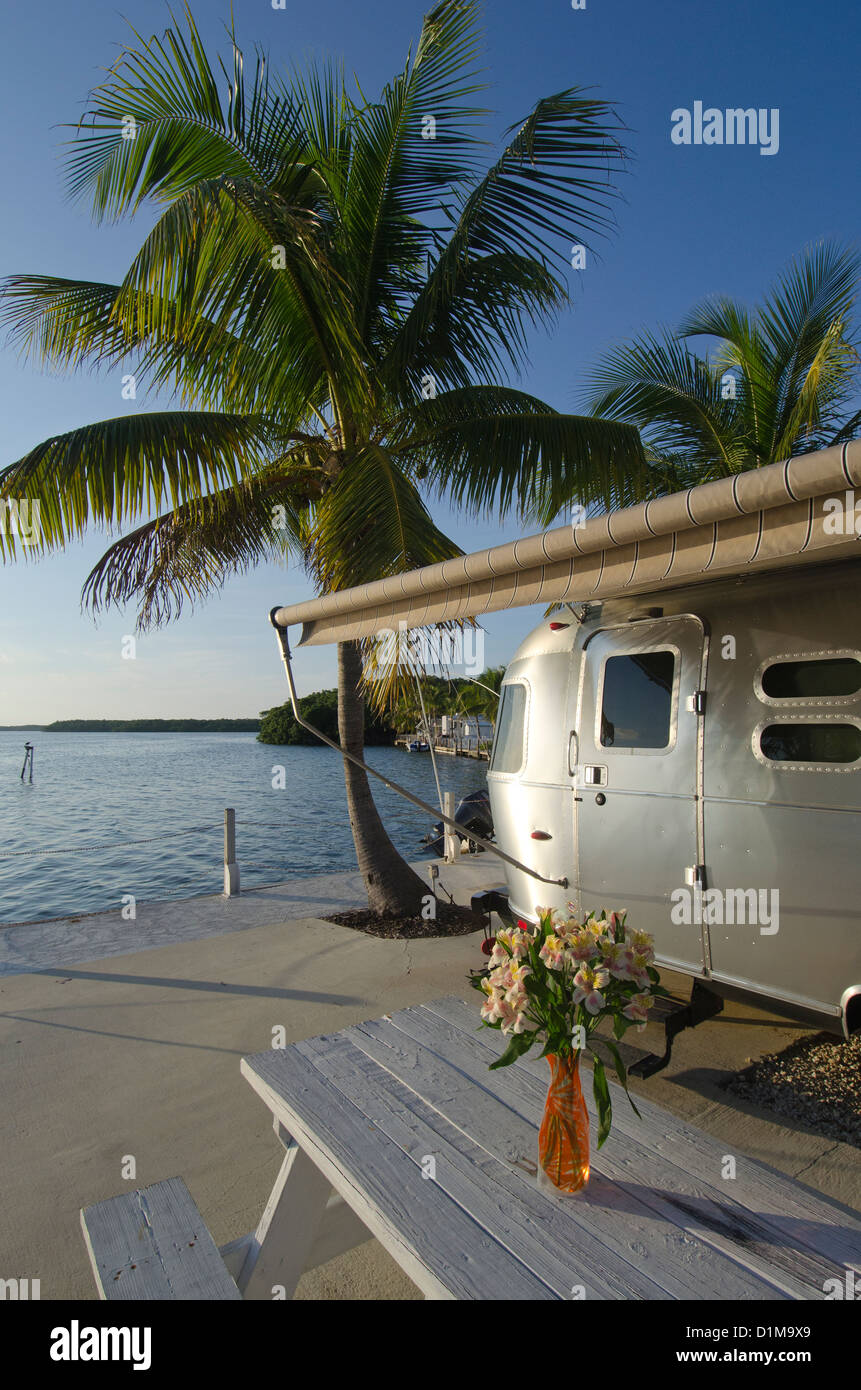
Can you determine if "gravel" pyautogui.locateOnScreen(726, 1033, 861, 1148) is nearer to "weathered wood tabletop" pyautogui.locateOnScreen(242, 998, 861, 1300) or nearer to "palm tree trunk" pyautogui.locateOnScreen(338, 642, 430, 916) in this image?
"weathered wood tabletop" pyautogui.locateOnScreen(242, 998, 861, 1300)

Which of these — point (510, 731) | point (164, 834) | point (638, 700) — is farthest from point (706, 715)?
point (164, 834)

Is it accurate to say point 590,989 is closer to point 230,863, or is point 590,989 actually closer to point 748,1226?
point 748,1226

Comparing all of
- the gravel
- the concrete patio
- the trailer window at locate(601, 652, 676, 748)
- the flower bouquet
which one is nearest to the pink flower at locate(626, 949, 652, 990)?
the flower bouquet

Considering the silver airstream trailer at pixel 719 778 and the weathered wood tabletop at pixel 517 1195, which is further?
the silver airstream trailer at pixel 719 778

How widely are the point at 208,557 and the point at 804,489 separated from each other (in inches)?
266

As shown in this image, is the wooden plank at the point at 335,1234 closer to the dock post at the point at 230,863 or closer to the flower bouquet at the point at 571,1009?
the flower bouquet at the point at 571,1009

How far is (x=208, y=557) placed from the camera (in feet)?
26.7

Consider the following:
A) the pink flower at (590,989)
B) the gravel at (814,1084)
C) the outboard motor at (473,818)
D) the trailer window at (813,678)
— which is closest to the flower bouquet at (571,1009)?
the pink flower at (590,989)

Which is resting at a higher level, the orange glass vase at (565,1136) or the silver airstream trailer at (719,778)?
the silver airstream trailer at (719,778)

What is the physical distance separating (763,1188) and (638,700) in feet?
9.24

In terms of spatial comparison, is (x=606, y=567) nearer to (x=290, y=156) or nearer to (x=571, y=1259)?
(x=571, y=1259)

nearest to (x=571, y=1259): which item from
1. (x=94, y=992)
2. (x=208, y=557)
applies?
(x=94, y=992)

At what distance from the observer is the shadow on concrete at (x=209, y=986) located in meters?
5.89

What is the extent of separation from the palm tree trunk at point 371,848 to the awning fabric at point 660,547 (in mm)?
3597
